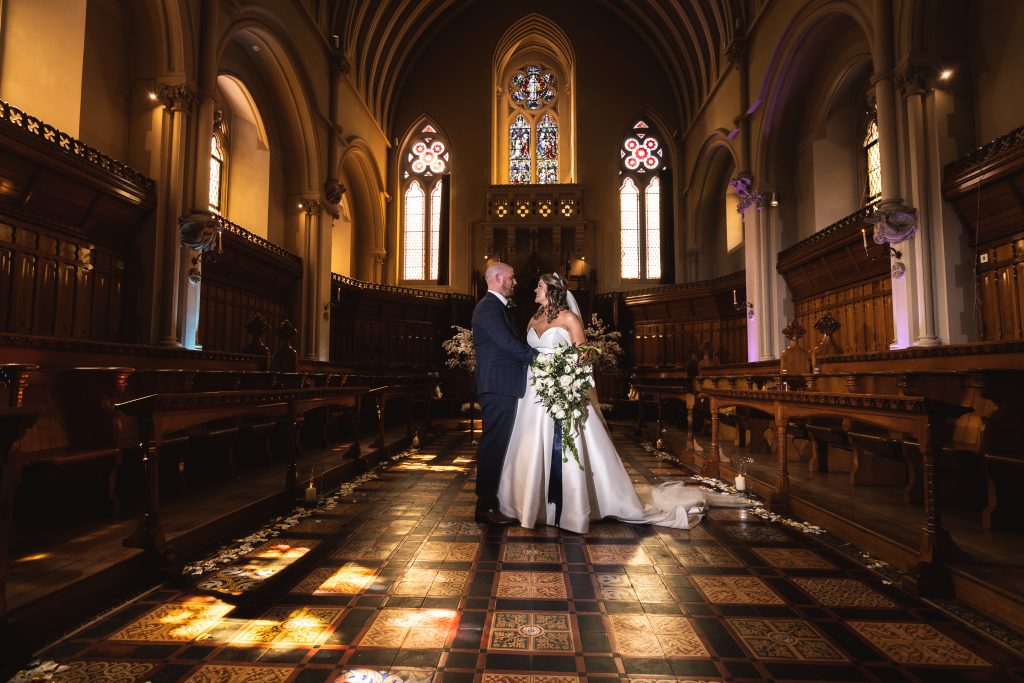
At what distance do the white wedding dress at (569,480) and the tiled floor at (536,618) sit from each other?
280mm

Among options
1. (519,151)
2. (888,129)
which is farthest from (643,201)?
(888,129)

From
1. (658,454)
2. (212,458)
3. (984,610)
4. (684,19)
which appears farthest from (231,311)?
(684,19)

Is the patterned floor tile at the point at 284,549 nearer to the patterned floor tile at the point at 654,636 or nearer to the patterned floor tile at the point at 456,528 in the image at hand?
the patterned floor tile at the point at 456,528

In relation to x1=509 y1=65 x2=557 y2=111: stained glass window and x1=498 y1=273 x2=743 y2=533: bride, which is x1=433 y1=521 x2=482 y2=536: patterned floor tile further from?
x1=509 y1=65 x2=557 y2=111: stained glass window

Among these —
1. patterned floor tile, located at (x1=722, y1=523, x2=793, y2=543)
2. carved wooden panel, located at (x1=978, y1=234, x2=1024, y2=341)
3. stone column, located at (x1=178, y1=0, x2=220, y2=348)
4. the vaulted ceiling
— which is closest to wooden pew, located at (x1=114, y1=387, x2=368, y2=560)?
patterned floor tile, located at (x1=722, y1=523, x2=793, y2=543)

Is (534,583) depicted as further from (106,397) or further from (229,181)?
(229,181)

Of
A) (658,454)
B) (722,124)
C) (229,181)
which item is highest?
(722,124)

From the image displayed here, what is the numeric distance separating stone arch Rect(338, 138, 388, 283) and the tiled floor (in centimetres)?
1579

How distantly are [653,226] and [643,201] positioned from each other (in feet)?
3.08

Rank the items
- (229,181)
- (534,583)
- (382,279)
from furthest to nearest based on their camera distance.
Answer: (382,279) → (229,181) → (534,583)

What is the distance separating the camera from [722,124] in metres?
15.2

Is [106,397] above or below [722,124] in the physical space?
below

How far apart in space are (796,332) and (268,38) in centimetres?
1158

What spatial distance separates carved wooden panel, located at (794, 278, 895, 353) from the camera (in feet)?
33.7
